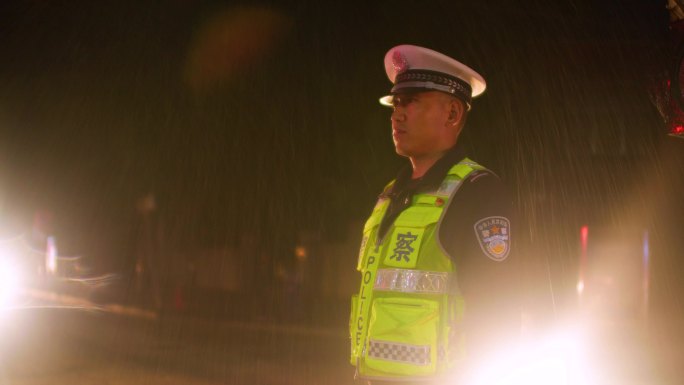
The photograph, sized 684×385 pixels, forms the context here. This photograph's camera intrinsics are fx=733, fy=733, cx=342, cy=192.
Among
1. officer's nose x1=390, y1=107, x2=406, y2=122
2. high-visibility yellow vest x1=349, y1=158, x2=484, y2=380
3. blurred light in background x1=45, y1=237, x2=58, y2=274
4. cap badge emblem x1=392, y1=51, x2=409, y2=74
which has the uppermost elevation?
blurred light in background x1=45, y1=237, x2=58, y2=274

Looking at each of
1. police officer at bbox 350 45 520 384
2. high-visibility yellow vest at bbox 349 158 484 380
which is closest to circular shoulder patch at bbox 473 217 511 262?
police officer at bbox 350 45 520 384

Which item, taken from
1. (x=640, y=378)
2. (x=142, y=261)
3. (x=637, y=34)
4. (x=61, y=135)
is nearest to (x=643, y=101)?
(x=637, y=34)

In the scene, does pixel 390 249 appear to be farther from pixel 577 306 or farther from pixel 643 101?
pixel 577 306

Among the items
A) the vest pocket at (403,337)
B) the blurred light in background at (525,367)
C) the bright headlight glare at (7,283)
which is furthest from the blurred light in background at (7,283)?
the blurred light in background at (525,367)

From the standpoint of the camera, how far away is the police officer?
2.11 meters

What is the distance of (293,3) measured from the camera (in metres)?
17.7

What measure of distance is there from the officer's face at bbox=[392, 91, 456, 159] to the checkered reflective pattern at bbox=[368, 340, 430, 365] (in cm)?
69

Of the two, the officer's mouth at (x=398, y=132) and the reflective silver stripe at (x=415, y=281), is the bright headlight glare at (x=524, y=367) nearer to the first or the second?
the reflective silver stripe at (x=415, y=281)

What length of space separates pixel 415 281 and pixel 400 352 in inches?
8.6

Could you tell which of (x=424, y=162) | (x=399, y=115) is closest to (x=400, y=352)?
(x=424, y=162)

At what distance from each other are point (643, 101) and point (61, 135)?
3591 cm

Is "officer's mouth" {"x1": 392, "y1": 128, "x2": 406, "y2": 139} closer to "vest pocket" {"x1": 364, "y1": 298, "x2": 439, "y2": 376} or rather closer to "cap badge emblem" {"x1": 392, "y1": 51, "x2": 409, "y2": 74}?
"cap badge emblem" {"x1": 392, "y1": 51, "x2": 409, "y2": 74}

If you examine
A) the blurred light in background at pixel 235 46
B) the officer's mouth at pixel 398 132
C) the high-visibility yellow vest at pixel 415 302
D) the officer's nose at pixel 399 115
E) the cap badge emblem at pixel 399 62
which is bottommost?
the high-visibility yellow vest at pixel 415 302

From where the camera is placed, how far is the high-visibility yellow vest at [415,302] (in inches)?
85.4
